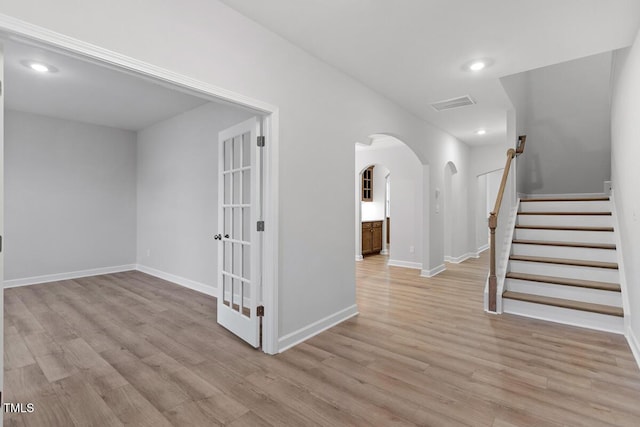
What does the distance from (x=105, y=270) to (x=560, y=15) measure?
7104 mm

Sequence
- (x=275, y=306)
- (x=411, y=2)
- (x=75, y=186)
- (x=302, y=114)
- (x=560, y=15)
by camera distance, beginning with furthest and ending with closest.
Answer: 1. (x=75, y=186)
2. (x=302, y=114)
3. (x=275, y=306)
4. (x=560, y=15)
5. (x=411, y=2)

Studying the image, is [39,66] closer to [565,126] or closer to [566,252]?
[566,252]

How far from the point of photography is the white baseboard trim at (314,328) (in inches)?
108

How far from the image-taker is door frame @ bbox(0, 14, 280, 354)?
150cm

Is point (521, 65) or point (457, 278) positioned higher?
point (521, 65)

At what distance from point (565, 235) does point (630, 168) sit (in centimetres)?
151

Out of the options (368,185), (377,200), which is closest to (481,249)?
(377,200)

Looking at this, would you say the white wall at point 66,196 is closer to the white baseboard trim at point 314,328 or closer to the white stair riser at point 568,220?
the white baseboard trim at point 314,328

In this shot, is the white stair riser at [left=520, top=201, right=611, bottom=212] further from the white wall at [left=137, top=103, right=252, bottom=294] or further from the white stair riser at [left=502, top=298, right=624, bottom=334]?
the white wall at [left=137, top=103, right=252, bottom=294]

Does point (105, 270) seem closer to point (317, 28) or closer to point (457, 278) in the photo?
point (317, 28)

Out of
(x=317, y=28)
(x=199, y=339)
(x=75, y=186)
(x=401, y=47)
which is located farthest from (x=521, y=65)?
(x=75, y=186)

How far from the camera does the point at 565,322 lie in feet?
10.8

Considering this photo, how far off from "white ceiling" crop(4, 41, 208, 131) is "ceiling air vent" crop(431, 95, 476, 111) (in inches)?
130

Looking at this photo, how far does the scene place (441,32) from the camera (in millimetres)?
2686
